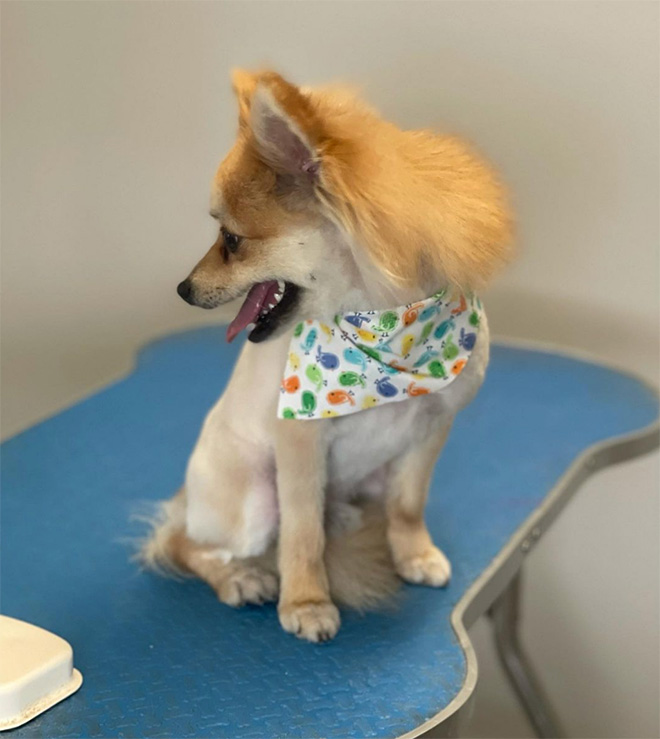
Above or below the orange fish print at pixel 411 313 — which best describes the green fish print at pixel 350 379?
below

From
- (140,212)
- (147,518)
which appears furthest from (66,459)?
(140,212)

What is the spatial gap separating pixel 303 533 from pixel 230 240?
315 mm

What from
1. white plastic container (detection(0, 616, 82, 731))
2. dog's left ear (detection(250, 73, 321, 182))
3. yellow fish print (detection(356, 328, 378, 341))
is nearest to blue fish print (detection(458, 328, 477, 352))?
yellow fish print (detection(356, 328, 378, 341))

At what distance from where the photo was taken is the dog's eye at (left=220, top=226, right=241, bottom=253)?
0.85 m

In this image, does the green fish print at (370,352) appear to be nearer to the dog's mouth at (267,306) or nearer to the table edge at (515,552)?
the dog's mouth at (267,306)

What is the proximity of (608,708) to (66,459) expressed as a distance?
1.13m

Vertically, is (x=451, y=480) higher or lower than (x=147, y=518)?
lower

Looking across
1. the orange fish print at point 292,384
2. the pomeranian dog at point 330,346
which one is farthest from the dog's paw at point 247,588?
the orange fish print at point 292,384

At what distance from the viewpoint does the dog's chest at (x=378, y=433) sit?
0.96m

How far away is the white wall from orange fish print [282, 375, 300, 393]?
89 cm

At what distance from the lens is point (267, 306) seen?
Answer: 0.89 m

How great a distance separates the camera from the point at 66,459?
1341mm

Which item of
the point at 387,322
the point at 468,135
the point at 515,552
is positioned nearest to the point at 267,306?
the point at 387,322

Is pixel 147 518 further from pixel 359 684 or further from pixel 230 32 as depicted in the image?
pixel 230 32
